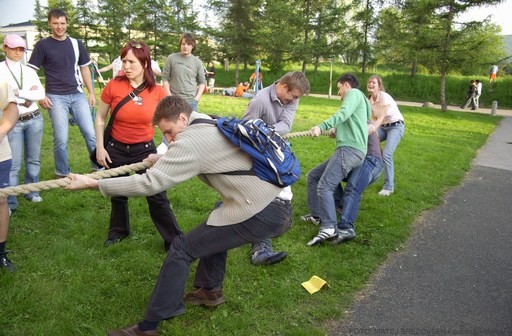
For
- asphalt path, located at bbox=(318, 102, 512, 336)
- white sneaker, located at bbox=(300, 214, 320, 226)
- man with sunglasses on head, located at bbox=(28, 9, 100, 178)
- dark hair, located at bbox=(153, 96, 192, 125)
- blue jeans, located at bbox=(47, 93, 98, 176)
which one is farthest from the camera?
blue jeans, located at bbox=(47, 93, 98, 176)

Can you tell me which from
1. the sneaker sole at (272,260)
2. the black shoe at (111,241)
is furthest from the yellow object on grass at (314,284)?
the black shoe at (111,241)

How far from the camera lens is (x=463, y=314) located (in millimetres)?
3734

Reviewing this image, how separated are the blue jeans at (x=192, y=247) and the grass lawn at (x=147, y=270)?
0.36 meters

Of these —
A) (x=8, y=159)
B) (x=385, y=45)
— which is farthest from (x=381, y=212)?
(x=385, y=45)

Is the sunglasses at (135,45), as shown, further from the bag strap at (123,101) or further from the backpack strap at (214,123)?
the backpack strap at (214,123)

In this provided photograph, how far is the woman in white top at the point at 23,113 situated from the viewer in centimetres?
446

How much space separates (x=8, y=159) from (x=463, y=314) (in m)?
3.97

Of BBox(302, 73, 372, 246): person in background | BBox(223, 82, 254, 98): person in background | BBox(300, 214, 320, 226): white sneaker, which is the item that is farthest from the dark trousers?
BBox(223, 82, 254, 98): person in background

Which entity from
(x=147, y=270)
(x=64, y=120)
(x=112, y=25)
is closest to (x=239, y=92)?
(x=112, y=25)

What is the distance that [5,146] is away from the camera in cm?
364

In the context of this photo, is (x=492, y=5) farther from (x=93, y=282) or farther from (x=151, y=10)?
(x=151, y=10)

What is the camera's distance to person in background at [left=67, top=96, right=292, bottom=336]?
9.18ft

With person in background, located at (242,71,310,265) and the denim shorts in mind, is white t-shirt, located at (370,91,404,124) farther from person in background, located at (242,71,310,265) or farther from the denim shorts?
the denim shorts

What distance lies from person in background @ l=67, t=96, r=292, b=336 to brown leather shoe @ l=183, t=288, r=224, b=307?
0.50 m
